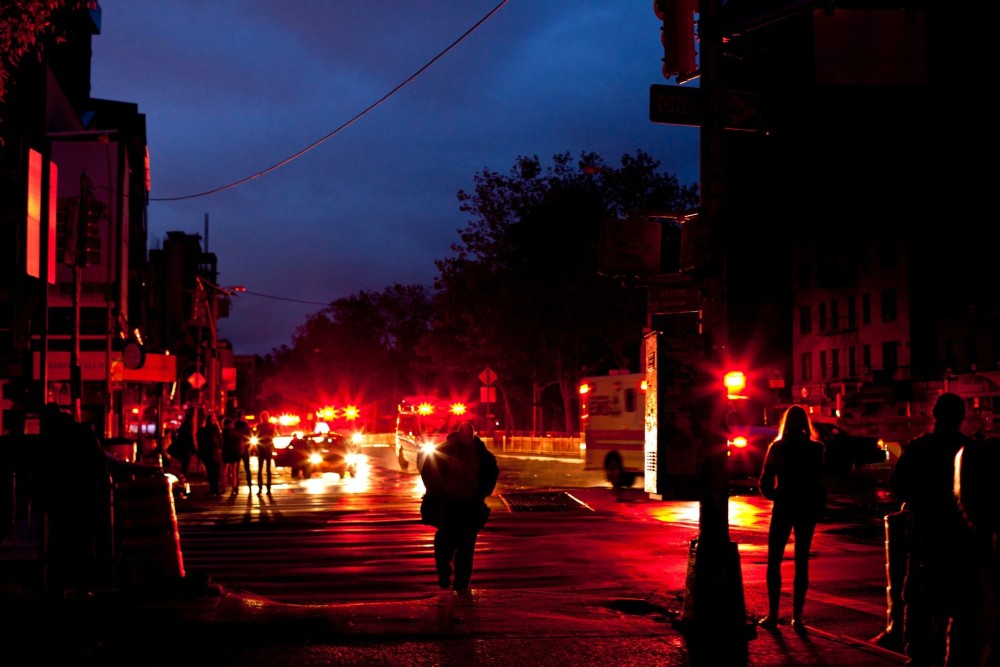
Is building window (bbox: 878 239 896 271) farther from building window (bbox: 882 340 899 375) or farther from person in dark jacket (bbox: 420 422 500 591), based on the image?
person in dark jacket (bbox: 420 422 500 591)

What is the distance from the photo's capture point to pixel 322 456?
3556 centimetres

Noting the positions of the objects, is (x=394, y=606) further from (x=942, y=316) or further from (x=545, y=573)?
(x=942, y=316)

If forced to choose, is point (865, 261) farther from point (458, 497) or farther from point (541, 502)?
point (458, 497)

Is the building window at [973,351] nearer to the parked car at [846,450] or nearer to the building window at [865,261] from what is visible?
the building window at [865,261]

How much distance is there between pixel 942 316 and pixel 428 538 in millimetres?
42787

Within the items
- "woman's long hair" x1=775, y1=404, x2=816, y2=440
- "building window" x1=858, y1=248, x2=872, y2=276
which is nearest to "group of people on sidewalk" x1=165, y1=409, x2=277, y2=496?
"woman's long hair" x1=775, y1=404, x2=816, y2=440

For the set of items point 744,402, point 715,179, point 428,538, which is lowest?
point 428,538

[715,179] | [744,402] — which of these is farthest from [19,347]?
[715,179]

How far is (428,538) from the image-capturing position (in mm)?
16438

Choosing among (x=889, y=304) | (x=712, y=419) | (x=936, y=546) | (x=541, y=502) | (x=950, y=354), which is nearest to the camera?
(x=936, y=546)

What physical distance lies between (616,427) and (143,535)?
19.3 m

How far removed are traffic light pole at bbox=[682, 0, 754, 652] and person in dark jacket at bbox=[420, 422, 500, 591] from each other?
261cm

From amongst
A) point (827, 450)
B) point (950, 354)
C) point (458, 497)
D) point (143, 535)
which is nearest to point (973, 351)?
point (950, 354)

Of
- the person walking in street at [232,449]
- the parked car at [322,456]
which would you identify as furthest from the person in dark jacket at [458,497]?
the parked car at [322,456]
